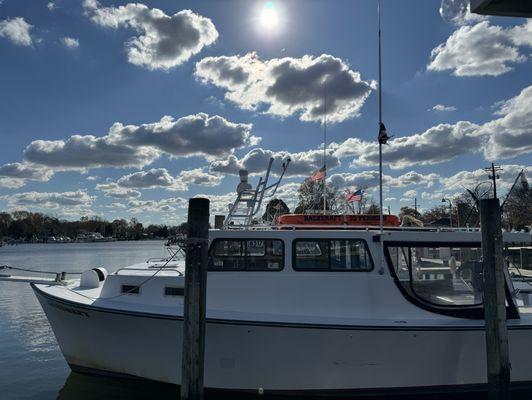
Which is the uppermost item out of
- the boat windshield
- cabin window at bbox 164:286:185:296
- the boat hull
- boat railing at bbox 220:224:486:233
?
boat railing at bbox 220:224:486:233

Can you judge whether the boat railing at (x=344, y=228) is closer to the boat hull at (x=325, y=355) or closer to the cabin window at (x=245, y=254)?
the cabin window at (x=245, y=254)

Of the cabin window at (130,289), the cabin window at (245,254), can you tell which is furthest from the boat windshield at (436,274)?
the cabin window at (130,289)

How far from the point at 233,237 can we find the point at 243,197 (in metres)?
2.08

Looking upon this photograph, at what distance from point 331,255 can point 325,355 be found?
1480 mm

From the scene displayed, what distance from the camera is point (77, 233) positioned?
140500 millimetres

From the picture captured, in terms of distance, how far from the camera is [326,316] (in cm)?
705

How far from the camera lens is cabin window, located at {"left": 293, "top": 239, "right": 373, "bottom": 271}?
285 inches

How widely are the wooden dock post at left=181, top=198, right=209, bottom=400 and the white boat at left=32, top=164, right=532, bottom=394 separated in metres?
0.90

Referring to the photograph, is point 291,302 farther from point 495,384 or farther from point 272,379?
point 495,384

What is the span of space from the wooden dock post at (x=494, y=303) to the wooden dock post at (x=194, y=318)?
3.87 m

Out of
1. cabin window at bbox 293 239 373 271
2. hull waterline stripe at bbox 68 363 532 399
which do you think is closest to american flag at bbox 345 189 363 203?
cabin window at bbox 293 239 373 271

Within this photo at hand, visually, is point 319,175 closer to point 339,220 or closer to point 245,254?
point 339,220

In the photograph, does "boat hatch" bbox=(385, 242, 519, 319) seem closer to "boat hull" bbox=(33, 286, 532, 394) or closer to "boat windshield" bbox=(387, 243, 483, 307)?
"boat windshield" bbox=(387, 243, 483, 307)

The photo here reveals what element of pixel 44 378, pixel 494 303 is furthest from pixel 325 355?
pixel 44 378
